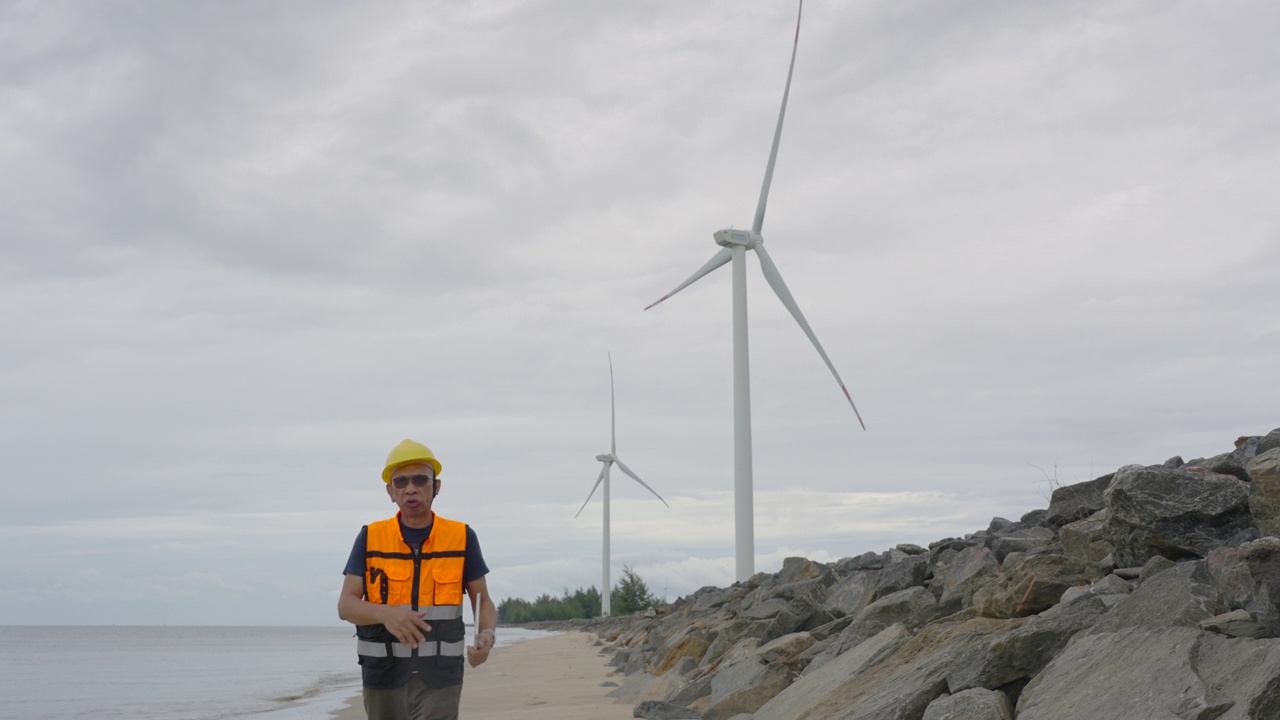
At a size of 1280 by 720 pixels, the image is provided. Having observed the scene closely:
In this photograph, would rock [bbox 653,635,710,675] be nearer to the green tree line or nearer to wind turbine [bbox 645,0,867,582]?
wind turbine [bbox 645,0,867,582]

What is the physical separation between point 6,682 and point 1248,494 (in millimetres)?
33016

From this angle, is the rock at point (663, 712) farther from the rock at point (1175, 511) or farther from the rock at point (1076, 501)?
the rock at point (1175, 511)

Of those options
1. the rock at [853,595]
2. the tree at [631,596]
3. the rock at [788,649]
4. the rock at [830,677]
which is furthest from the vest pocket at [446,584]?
the tree at [631,596]

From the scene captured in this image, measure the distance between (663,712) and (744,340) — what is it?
15821 millimetres

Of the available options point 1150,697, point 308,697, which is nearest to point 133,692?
point 308,697

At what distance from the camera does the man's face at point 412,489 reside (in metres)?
5.20

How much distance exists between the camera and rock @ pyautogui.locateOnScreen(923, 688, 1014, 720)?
5145 millimetres

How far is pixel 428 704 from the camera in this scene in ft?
17.1

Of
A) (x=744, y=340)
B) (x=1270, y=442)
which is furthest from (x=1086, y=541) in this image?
(x=744, y=340)

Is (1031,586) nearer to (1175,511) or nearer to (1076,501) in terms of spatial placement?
(1175,511)

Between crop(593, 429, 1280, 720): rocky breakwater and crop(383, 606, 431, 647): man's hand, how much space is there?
2.37 m

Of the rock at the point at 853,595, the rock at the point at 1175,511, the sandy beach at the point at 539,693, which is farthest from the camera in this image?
the sandy beach at the point at 539,693

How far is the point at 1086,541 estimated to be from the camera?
7812 mm

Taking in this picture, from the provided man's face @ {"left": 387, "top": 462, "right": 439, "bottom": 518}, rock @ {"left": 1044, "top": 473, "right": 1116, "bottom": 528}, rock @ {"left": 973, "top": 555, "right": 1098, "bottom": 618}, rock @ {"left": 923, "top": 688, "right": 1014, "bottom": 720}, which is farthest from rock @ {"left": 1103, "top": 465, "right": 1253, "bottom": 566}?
man's face @ {"left": 387, "top": 462, "right": 439, "bottom": 518}
